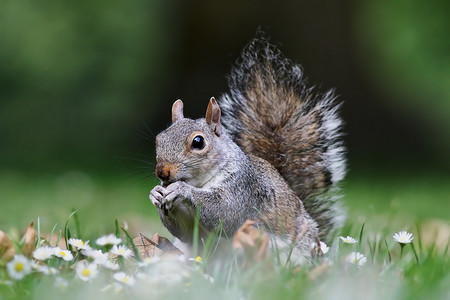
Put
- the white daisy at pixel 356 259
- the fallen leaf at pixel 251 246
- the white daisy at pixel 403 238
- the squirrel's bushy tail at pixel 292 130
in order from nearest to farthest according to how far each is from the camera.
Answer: the fallen leaf at pixel 251 246, the white daisy at pixel 356 259, the white daisy at pixel 403 238, the squirrel's bushy tail at pixel 292 130

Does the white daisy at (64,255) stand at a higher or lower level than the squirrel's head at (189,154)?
lower

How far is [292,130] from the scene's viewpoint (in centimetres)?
263

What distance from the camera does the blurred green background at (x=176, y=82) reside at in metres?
5.75

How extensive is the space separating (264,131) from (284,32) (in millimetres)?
5030

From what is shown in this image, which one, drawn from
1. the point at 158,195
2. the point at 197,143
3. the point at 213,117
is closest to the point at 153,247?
the point at 158,195

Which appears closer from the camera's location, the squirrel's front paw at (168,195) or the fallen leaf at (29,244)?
the fallen leaf at (29,244)

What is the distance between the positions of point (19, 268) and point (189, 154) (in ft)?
2.07

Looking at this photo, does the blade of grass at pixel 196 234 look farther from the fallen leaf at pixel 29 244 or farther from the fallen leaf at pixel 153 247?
the fallen leaf at pixel 29 244

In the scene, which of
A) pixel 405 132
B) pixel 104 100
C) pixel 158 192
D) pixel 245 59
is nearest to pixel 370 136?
pixel 405 132

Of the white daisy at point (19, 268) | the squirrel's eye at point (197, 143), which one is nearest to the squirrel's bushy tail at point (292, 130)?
the squirrel's eye at point (197, 143)

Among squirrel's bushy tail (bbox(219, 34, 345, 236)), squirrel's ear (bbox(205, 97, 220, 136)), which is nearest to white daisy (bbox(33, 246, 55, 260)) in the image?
squirrel's ear (bbox(205, 97, 220, 136))

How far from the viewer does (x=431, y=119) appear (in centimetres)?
600

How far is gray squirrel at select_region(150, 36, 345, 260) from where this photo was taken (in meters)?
2.02

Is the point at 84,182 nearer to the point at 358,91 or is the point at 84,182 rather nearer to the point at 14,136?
the point at 14,136
